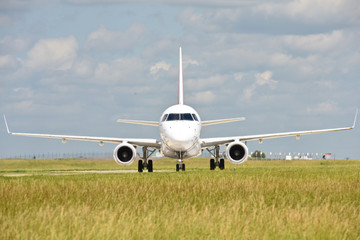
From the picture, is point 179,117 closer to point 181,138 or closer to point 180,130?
point 180,130

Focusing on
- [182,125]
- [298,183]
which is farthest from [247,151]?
[298,183]

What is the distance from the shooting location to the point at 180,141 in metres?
Result: 33.5

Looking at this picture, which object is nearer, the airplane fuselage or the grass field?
the grass field

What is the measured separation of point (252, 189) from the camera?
1680 cm

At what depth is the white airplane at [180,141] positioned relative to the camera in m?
34.0

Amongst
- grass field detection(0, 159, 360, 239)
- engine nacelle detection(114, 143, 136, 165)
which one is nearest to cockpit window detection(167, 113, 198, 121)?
engine nacelle detection(114, 143, 136, 165)

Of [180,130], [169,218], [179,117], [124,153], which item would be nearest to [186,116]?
[179,117]

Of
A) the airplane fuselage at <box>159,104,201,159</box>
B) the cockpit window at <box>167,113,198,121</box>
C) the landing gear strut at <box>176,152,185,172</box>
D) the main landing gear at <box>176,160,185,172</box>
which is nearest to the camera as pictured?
the airplane fuselage at <box>159,104,201,159</box>

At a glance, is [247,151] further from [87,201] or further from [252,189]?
[87,201]

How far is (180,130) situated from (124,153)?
4.87 meters

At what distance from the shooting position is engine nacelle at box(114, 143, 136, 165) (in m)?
36.5

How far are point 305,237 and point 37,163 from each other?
154 feet

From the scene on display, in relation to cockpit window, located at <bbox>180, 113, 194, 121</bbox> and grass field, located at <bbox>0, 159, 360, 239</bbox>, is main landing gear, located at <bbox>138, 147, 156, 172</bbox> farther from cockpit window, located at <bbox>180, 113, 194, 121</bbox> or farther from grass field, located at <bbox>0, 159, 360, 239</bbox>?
grass field, located at <bbox>0, 159, 360, 239</bbox>

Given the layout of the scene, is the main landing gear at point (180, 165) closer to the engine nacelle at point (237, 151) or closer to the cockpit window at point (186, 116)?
the engine nacelle at point (237, 151)
